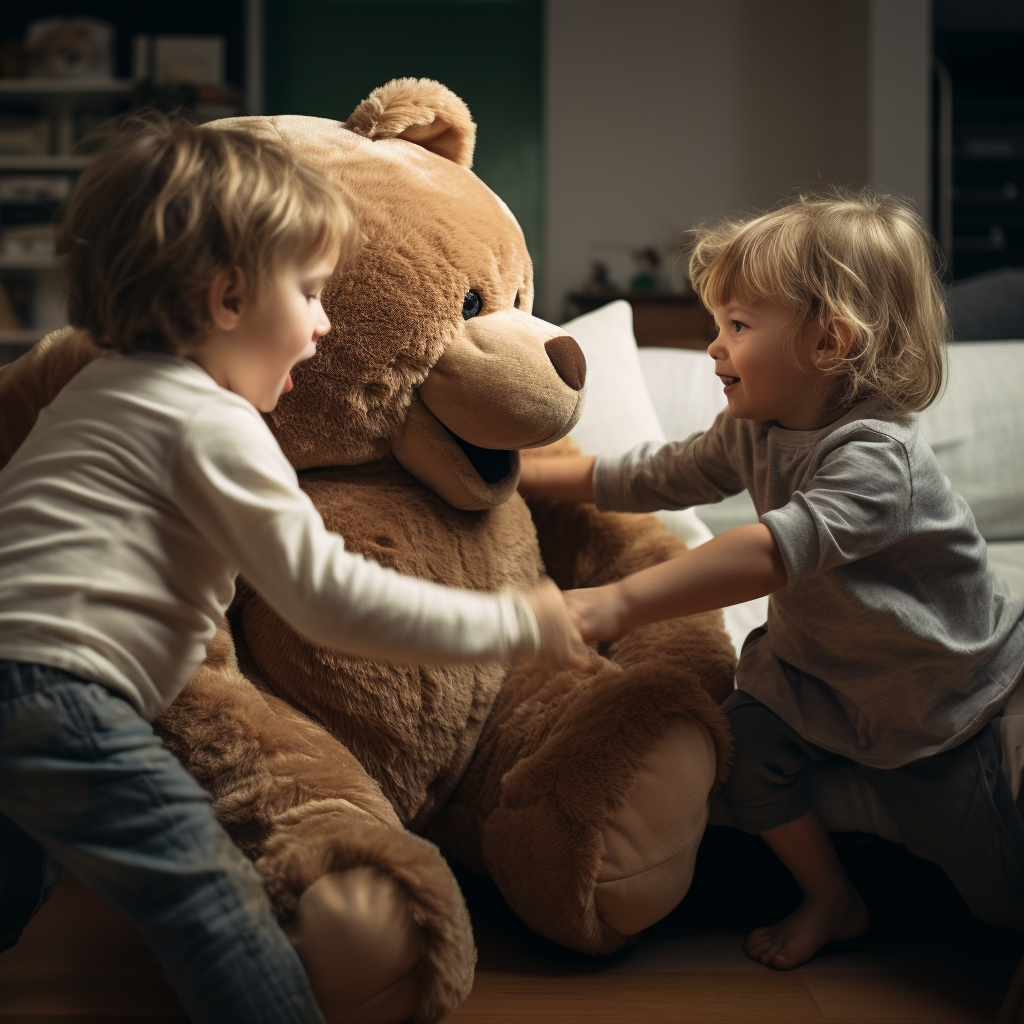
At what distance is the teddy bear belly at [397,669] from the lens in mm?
823

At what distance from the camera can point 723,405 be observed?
1.42 m

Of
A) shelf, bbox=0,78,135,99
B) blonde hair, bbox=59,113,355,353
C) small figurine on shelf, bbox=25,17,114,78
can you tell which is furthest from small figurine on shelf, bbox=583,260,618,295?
blonde hair, bbox=59,113,355,353

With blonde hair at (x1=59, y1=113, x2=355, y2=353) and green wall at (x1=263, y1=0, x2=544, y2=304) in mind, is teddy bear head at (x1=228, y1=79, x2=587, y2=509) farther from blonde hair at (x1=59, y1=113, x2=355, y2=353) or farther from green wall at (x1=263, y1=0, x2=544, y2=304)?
green wall at (x1=263, y1=0, x2=544, y2=304)

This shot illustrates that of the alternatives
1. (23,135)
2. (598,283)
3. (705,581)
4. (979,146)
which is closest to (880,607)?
(705,581)

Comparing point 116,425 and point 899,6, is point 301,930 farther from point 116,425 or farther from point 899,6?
point 899,6

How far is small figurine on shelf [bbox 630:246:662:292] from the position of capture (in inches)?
166

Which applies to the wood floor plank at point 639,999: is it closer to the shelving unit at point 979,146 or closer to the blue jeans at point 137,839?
the blue jeans at point 137,839

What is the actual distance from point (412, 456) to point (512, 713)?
257 mm

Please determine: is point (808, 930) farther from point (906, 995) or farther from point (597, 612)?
point (597, 612)

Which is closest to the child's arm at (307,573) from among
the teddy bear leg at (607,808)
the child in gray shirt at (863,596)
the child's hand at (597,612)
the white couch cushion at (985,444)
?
the child's hand at (597,612)

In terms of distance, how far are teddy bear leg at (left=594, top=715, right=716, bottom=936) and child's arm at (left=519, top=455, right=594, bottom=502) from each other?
296mm

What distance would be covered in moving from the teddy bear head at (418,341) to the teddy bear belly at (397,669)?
3 cm

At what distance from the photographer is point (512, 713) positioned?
92 centimetres

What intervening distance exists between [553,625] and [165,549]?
26 centimetres
